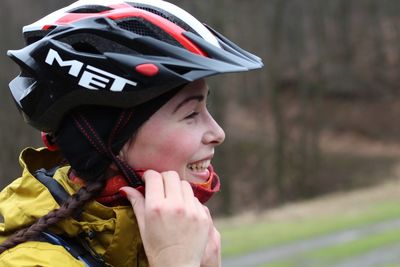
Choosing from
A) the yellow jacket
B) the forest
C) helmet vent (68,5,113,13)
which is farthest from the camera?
the forest

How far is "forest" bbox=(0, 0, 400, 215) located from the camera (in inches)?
1043

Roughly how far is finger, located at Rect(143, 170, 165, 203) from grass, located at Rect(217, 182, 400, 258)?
967 cm

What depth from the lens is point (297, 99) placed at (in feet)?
129

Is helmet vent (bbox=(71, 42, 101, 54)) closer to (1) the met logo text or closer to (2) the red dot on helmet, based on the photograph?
(1) the met logo text

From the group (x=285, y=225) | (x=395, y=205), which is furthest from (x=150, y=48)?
(x=395, y=205)

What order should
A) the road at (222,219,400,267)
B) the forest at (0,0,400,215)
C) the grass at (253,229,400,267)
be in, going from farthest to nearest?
the forest at (0,0,400,215) < the grass at (253,229,400,267) < the road at (222,219,400,267)

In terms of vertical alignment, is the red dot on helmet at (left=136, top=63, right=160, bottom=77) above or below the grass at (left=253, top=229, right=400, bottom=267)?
above

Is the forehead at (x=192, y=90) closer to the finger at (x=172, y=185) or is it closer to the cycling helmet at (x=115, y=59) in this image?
the cycling helmet at (x=115, y=59)

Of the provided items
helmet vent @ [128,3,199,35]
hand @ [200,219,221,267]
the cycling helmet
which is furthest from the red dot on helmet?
hand @ [200,219,221,267]

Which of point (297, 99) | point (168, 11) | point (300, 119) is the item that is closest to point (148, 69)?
point (168, 11)

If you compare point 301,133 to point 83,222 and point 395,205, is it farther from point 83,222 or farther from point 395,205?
point 83,222

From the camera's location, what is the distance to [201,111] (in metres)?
2.51

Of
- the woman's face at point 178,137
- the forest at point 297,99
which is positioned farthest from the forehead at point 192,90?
the forest at point 297,99

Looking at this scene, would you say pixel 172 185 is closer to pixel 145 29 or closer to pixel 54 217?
pixel 54 217
